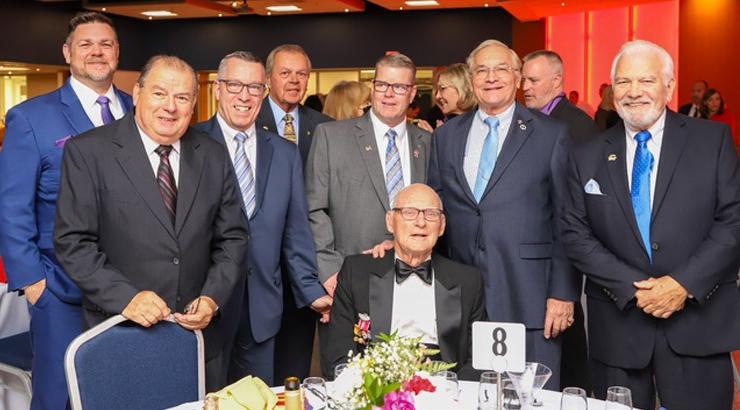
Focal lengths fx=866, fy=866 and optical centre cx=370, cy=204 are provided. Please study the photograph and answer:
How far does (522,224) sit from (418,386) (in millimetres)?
1798

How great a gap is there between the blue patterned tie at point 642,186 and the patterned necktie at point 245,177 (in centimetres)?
158

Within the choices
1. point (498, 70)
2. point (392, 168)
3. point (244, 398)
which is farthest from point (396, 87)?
point (244, 398)

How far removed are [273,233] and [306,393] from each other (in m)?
1.49

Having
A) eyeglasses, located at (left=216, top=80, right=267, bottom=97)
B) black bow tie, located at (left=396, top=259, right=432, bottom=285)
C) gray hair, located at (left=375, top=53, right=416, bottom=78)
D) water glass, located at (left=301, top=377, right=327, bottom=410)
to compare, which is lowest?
water glass, located at (left=301, top=377, right=327, bottom=410)

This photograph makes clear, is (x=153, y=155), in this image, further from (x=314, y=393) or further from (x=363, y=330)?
(x=314, y=393)

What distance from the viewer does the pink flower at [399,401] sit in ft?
6.04

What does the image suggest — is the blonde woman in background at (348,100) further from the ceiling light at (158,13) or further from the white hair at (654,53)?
the ceiling light at (158,13)

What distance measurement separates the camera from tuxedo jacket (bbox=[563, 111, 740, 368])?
307cm

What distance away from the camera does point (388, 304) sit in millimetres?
3293

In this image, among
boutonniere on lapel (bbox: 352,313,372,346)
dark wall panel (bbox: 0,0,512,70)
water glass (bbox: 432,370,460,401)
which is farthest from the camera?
dark wall panel (bbox: 0,0,512,70)

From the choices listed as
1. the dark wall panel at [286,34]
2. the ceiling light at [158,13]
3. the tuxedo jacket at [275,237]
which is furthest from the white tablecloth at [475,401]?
the dark wall panel at [286,34]

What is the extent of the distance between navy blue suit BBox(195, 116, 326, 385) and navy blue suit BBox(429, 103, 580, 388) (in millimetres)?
707

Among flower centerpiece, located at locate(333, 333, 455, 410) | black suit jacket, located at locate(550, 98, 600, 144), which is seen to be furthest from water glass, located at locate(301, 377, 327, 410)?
black suit jacket, located at locate(550, 98, 600, 144)

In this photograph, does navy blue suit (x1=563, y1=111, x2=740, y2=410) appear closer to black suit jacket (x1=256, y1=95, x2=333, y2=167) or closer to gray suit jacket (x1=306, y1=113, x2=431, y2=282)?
gray suit jacket (x1=306, y1=113, x2=431, y2=282)
